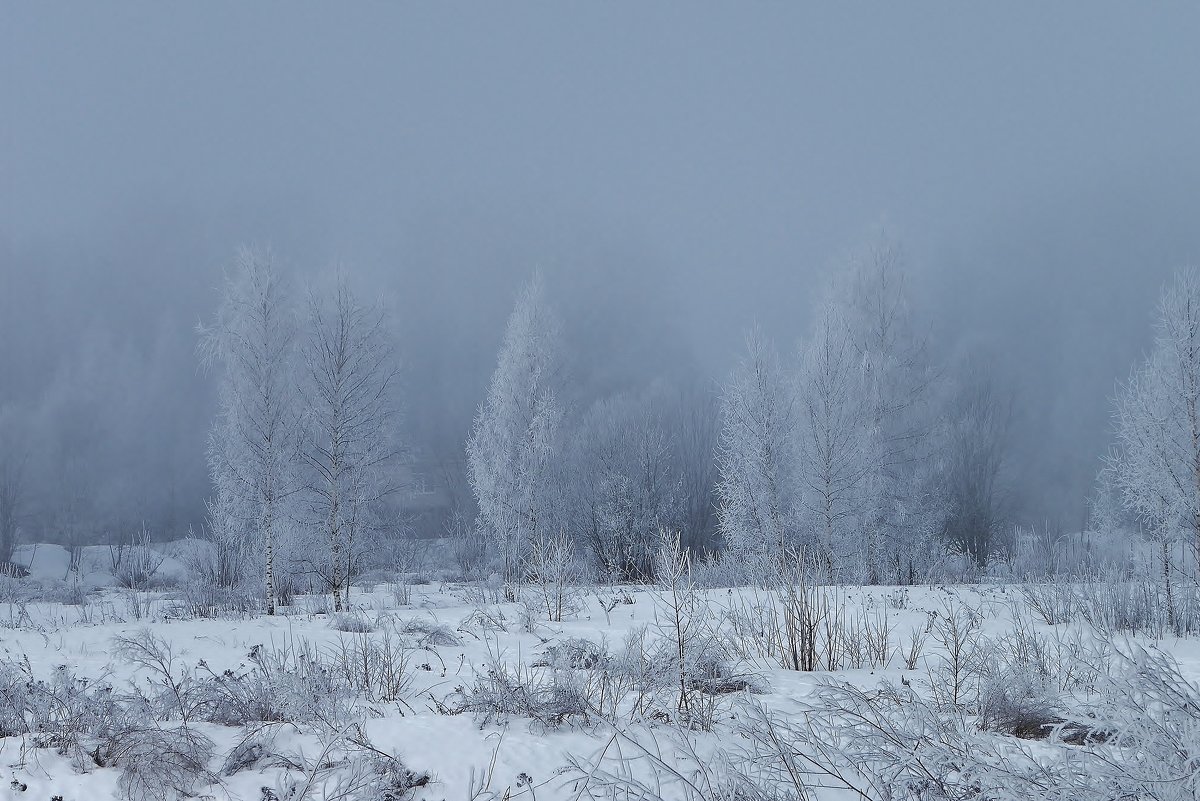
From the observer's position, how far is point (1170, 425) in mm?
16203

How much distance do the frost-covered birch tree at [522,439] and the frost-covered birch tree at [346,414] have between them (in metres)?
3.89

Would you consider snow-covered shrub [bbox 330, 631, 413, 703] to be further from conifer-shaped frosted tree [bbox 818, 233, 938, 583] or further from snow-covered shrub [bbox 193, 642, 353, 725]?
conifer-shaped frosted tree [bbox 818, 233, 938, 583]

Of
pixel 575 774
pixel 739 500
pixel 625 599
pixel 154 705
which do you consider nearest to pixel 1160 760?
pixel 575 774

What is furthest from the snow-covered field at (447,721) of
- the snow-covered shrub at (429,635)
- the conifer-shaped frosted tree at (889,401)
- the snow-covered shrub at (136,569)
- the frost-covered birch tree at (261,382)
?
the snow-covered shrub at (136,569)

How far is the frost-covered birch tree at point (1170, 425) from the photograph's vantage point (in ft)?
52.4

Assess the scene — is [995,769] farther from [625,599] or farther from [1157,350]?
[1157,350]

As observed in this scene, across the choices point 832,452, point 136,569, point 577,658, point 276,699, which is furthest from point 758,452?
point 136,569

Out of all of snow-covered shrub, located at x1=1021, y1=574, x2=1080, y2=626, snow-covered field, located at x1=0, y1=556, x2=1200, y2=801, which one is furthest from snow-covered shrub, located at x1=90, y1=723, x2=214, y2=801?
snow-covered shrub, located at x1=1021, y1=574, x2=1080, y2=626

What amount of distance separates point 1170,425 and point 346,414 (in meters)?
18.8

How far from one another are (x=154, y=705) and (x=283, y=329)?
13.3 meters

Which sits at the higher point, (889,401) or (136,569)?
(889,401)

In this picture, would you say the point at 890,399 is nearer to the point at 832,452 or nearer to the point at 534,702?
the point at 832,452

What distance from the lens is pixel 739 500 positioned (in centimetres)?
2027

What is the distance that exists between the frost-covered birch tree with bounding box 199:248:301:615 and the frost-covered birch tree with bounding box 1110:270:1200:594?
1899 cm
